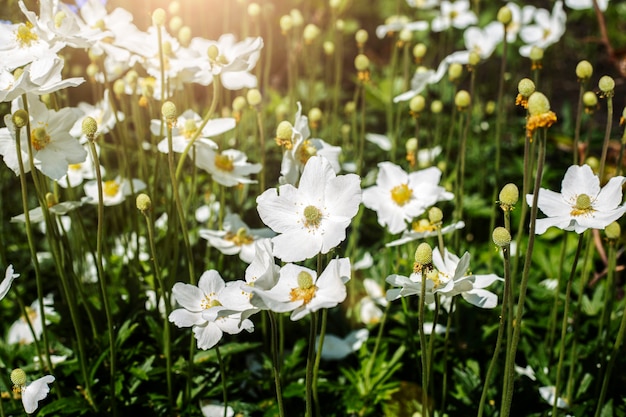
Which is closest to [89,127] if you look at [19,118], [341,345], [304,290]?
[19,118]

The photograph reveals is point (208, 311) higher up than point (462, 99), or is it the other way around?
point (462, 99)

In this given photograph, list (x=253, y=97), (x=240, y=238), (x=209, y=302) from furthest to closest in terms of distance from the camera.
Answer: (x=240, y=238)
(x=253, y=97)
(x=209, y=302)

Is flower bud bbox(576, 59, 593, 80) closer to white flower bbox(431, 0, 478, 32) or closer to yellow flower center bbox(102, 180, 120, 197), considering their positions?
yellow flower center bbox(102, 180, 120, 197)

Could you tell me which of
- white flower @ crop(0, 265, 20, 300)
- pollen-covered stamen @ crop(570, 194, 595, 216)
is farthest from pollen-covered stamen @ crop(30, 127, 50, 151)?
pollen-covered stamen @ crop(570, 194, 595, 216)

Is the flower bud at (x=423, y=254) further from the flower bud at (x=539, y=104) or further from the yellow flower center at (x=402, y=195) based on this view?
the yellow flower center at (x=402, y=195)

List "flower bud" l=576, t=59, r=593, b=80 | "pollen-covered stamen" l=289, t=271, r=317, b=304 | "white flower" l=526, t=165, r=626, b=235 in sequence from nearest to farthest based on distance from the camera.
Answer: "pollen-covered stamen" l=289, t=271, r=317, b=304
"white flower" l=526, t=165, r=626, b=235
"flower bud" l=576, t=59, r=593, b=80

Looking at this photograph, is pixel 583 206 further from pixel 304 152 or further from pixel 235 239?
pixel 235 239

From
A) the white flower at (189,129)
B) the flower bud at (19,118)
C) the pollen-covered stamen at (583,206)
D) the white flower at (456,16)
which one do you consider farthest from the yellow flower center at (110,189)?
the white flower at (456,16)
